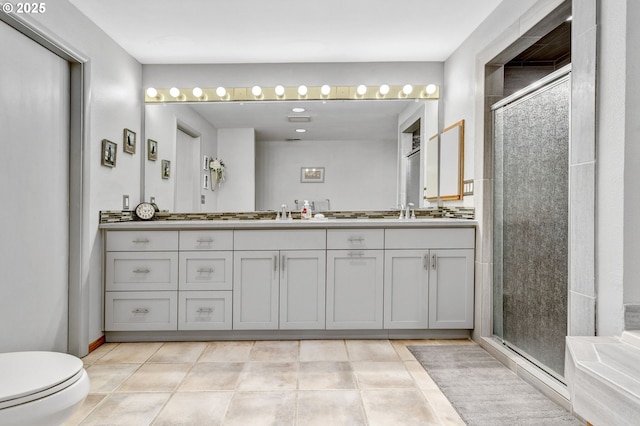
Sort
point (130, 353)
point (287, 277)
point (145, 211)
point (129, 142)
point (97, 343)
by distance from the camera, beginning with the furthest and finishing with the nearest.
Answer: point (145, 211)
point (129, 142)
point (287, 277)
point (97, 343)
point (130, 353)

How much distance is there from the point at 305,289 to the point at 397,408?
1.15m

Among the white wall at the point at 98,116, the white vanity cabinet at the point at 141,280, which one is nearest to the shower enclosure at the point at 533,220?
the white vanity cabinet at the point at 141,280

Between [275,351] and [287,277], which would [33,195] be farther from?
[275,351]

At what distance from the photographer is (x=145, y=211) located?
3.33m

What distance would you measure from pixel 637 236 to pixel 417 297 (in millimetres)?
1673

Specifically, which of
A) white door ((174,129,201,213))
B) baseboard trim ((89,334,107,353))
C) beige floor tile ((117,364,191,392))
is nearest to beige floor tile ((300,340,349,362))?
beige floor tile ((117,364,191,392))

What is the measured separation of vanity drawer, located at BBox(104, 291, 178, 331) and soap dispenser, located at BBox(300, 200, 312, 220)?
117 cm

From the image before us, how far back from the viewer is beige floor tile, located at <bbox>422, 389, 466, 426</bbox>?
5.96ft

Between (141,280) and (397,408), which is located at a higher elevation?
(141,280)

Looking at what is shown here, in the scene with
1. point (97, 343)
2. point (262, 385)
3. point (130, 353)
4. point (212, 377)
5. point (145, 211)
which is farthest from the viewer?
point (145, 211)

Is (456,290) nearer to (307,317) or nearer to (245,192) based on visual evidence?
(307,317)

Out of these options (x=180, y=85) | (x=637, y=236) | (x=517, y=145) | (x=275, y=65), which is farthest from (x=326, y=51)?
(x=637, y=236)

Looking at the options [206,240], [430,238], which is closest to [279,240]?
[206,240]

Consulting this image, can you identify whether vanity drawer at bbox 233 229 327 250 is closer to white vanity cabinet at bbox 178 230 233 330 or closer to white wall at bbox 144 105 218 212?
white vanity cabinet at bbox 178 230 233 330
